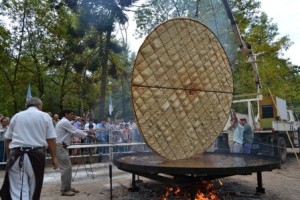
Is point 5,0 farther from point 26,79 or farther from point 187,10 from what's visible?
point 187,10

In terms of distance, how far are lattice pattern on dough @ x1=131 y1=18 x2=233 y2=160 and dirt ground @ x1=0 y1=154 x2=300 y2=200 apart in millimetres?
1486

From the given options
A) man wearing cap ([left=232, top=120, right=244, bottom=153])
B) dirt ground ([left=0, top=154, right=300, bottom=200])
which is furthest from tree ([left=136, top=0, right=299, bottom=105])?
dirt ground ([left=0, top=154, right=300, bottom=200])

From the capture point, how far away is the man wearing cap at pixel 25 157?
4.58m

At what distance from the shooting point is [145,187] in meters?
7.69

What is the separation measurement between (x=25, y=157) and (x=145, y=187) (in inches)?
146

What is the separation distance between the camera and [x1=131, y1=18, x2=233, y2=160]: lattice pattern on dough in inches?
207

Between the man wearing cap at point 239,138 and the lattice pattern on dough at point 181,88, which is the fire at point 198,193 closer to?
the lattice pattern on dough at point 181,88

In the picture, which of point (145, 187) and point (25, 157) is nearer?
point (25, 157)

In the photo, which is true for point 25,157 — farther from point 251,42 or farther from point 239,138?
point 251,42

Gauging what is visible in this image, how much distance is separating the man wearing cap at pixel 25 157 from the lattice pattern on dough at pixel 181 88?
149 cm

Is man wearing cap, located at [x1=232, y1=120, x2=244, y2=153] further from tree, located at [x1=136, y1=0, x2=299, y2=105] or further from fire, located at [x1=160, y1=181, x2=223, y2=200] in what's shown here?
tree, located at [x1=136, y1=0, x2=299, y2=105]

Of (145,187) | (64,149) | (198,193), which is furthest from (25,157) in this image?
(145,187)

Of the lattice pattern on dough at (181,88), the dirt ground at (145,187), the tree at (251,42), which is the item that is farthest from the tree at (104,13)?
the lattice pattern on dough at (181,88)

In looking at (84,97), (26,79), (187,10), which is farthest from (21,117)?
(84,97)
